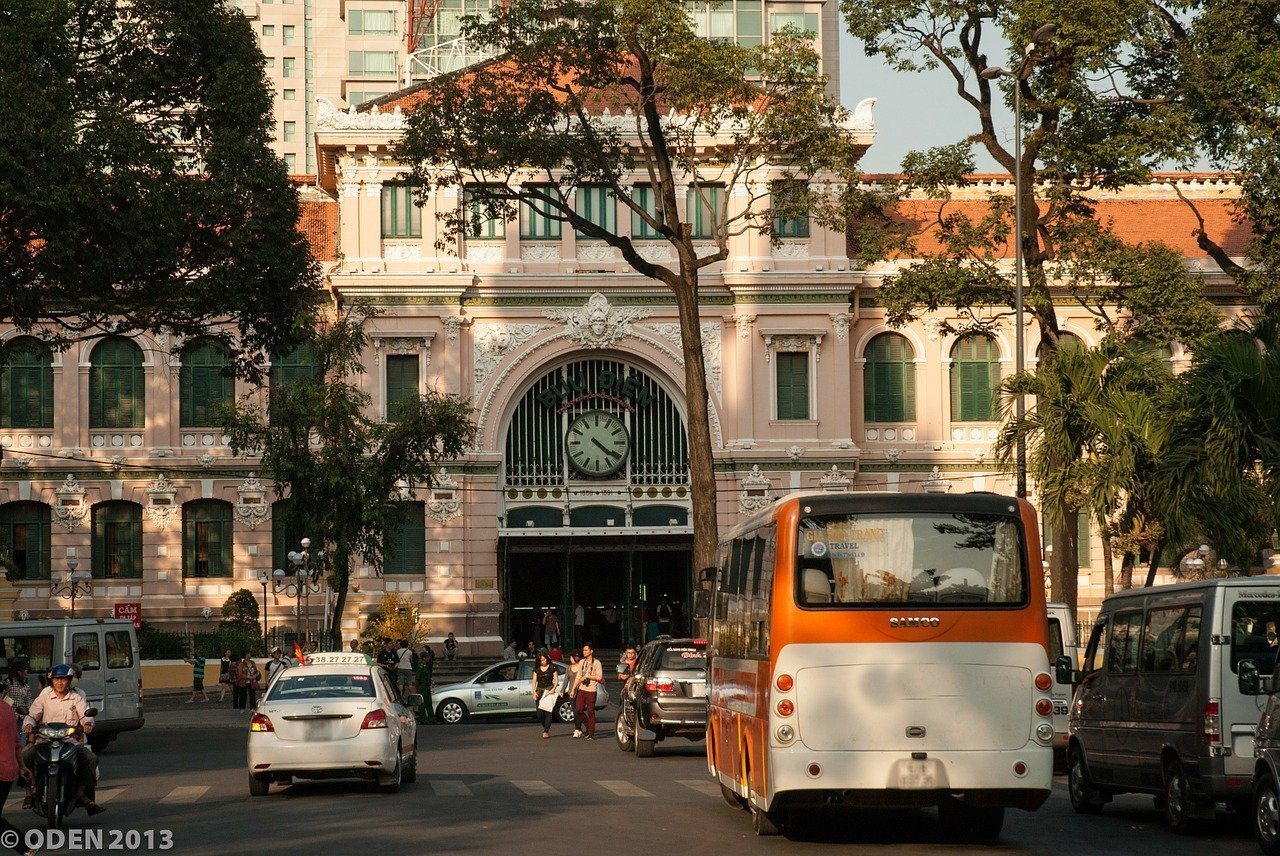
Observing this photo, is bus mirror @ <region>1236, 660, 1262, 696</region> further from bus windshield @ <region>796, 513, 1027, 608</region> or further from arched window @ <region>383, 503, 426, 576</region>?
arched window @ <region>383, 503, 426, 576</region>

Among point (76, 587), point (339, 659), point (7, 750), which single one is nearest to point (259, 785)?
point (339, 659)

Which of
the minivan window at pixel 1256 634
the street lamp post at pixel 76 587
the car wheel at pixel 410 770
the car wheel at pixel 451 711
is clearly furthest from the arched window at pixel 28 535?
the minivan window at pixel 1256 634

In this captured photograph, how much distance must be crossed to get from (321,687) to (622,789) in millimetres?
3740

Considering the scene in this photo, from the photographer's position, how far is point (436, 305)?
163ft

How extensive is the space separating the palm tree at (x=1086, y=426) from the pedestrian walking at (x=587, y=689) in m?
7.94

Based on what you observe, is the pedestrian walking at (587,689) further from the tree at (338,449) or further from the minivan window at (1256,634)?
the minivan window at (1256,634)

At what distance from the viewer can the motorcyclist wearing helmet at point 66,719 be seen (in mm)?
17188

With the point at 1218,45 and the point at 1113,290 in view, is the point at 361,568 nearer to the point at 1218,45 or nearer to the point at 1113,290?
the point at 1113,290

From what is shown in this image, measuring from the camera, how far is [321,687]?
65.5ft

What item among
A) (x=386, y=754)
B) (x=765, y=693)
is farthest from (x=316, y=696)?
(x=765, y=693)

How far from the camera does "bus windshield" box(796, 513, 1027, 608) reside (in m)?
14.8

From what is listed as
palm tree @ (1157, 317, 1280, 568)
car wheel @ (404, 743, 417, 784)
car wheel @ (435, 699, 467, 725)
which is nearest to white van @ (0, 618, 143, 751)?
car wheel @ (435, 699, 467, 725)

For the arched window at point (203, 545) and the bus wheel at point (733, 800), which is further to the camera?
the arched window at point (203, 545)

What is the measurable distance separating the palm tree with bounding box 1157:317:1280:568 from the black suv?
23.3 ft
